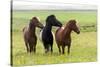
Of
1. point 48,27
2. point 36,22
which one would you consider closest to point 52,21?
point 48,27

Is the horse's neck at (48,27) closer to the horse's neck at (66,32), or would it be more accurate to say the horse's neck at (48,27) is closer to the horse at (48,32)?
the horse at (48,32)

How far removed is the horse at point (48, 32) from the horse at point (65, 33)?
0.08m

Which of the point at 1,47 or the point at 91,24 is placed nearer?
the point at 1,47

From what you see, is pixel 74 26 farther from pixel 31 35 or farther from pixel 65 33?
pixel 31 35

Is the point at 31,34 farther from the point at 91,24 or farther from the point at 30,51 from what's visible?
the point at 91,24

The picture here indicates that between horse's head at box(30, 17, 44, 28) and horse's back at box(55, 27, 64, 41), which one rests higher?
horse's head at box(30, 17, 44, 28)

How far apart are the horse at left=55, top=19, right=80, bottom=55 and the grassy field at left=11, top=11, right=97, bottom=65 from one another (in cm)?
5

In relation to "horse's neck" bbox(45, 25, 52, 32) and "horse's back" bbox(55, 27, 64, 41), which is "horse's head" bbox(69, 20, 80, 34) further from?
"horse's neck" bbox(45, 25, 52, 32)

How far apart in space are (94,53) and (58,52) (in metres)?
0.45

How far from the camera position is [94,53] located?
2.57 meters

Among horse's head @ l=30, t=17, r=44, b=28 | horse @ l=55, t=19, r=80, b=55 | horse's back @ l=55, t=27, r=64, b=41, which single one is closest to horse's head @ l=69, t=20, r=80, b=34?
horse @ l=55, t=19, r=80, b=55

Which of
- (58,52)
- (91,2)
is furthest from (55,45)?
(91,2)

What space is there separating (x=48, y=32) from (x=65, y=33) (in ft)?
0.67

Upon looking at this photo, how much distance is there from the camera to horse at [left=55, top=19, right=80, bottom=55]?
2438 mm
